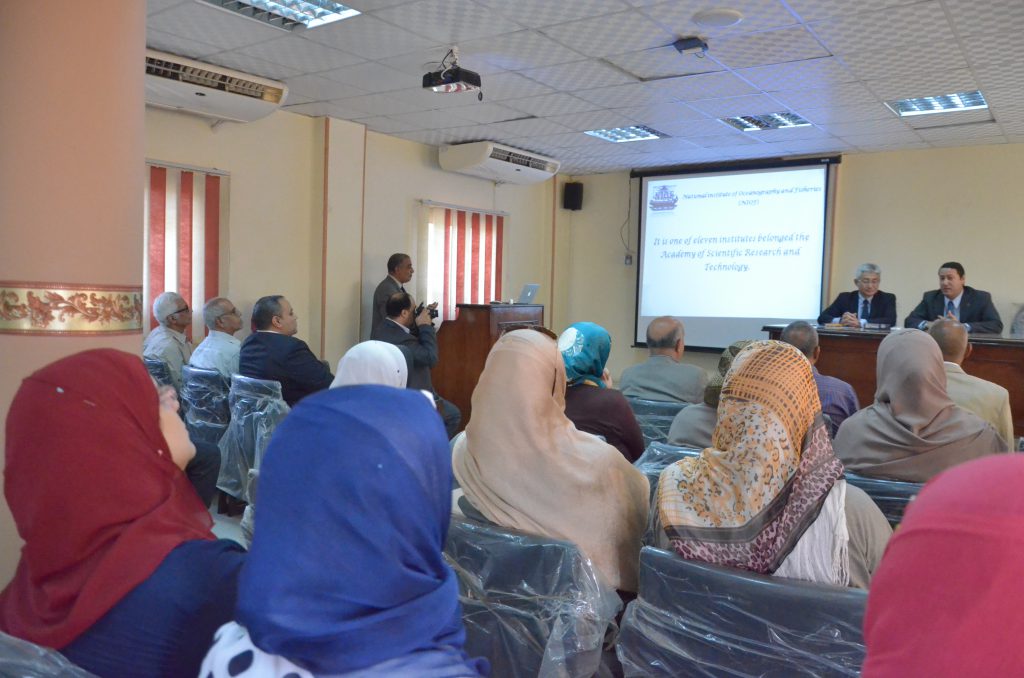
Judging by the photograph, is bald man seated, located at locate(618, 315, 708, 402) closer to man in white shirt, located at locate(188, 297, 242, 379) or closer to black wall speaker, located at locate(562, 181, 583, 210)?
man in white shirt, located at locate(188, 297, 242, 379)

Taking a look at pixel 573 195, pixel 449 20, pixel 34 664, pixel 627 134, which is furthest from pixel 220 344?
pixel 573 195

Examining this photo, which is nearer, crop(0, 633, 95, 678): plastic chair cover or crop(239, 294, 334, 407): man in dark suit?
crop(0, 633, 95, 678): plastic chair cover

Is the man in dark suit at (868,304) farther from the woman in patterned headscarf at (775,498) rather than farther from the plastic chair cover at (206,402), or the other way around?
the woman in patterned headscarf at (775,498)

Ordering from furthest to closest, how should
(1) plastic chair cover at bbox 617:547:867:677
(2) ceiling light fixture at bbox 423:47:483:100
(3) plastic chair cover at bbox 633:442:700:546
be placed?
(2) ceiling light fixture at bbox 423:47:483:100 < (3) plastic chair cover at bbox 633:442:700:546 < (1) plastic chair cover at bbox 617:547:867:677

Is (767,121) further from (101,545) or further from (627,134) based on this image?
(101,545)

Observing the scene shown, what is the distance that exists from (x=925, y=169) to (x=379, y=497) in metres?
7.54

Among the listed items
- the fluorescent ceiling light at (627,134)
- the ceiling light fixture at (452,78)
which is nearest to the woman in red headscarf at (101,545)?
the ceiling light fixture at (452,78)

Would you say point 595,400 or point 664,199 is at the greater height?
point 664,199

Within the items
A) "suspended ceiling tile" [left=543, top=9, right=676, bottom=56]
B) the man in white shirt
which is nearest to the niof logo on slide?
"suspended ceiling tile" [left=543, top=9, right=676, bottom=56]

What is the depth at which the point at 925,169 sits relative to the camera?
22.8 ft

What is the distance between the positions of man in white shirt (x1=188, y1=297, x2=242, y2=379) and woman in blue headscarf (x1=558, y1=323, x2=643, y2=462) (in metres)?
2.07

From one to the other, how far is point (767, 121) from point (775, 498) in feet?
17.7

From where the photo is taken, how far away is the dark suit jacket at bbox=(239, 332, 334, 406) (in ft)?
12.1

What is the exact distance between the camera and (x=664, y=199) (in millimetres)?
8289
